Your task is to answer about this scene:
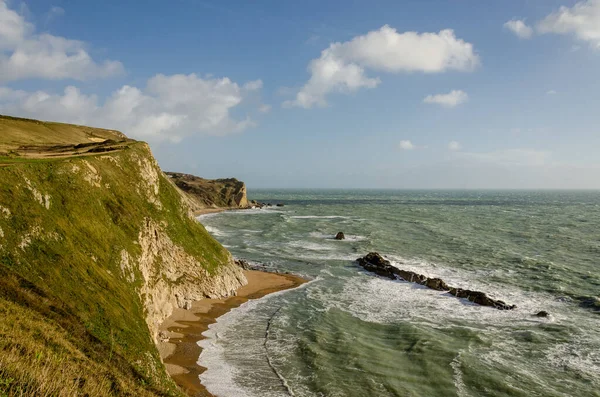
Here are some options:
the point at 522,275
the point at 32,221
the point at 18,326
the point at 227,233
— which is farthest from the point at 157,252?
the point at 227,233

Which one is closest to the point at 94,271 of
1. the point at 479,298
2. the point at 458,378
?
the point at 458,378

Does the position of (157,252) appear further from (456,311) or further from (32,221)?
(456,311)

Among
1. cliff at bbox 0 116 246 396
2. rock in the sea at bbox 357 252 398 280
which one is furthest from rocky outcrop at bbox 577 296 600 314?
cliff at bbox 0 116 246 396

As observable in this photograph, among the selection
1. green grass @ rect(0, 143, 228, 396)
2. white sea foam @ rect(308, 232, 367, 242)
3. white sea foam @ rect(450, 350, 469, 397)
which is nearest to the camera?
green grass @ rect(0, 143, 228, 396)

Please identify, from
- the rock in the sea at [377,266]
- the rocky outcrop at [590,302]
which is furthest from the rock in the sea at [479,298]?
the rock in the sea at [377,266]

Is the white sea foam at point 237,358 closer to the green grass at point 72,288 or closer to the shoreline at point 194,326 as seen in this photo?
the shoreline at point 194,326

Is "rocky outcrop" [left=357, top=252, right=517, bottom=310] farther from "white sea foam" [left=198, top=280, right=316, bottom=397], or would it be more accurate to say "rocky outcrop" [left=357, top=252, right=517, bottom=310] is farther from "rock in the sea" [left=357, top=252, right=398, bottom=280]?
"white sea foam" [left=198, top=280, right=316, bottom=397]
